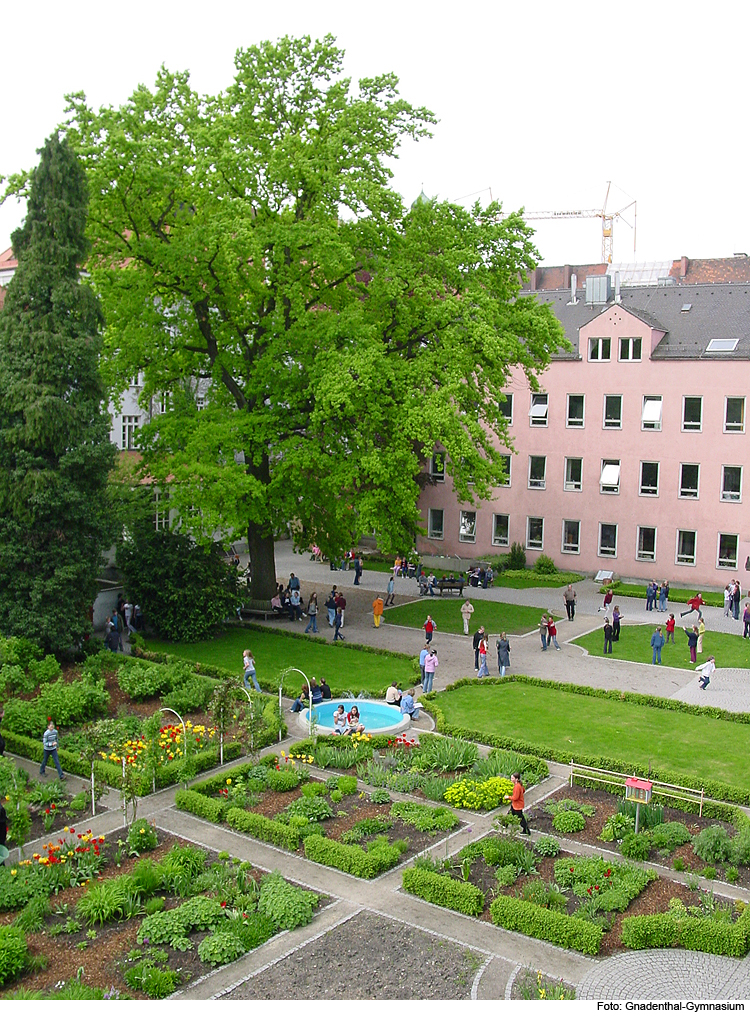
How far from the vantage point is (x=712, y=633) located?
131 ft

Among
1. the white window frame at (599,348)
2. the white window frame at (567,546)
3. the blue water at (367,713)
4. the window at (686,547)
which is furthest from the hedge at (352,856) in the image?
the white window frame at (599,348)

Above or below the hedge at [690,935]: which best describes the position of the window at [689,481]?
above

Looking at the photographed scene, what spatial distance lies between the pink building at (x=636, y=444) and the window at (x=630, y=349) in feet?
0.17

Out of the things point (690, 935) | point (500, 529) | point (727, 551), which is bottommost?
point (690, 935)

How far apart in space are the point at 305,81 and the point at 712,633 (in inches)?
1036

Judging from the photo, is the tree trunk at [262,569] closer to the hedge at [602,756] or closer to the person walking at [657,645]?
the hedge at [602,756]

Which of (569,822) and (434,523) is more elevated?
(434,523)

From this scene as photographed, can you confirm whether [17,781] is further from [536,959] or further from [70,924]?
[536,959]

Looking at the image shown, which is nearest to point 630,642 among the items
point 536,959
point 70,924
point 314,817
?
point 314,817

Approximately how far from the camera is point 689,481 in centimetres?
4962

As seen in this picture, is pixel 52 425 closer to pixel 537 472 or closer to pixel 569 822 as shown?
pixel 569 822

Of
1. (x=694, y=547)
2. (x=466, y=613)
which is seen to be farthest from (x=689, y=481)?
(x=466, y=613)

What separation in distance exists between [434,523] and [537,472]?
23.4ft

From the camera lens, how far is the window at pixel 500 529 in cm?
5628
